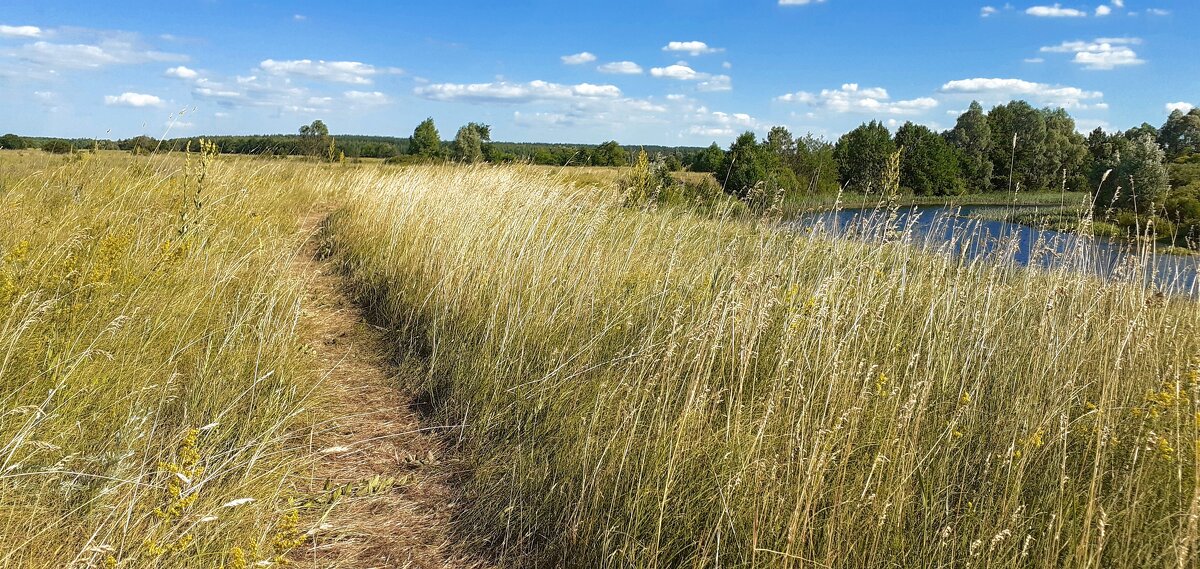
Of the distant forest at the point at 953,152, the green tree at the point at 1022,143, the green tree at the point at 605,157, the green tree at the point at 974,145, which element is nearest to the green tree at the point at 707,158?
the distant forest at the point at 953,152

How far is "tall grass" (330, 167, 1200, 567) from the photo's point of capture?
6.02 ft

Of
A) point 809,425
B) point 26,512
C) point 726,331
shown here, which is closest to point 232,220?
point 26,512

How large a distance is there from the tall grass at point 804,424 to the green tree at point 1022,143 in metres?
46.7

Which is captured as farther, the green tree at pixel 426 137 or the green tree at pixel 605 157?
the green tree at pixel 426 137

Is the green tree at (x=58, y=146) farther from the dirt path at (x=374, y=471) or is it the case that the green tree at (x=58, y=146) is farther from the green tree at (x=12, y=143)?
the dirt path at (x=374, y=471)

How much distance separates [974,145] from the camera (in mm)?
56062

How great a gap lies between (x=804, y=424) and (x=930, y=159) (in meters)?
53.8

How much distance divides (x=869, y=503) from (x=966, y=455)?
0.62 meters

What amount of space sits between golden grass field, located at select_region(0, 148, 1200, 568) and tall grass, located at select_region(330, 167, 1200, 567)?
2cm

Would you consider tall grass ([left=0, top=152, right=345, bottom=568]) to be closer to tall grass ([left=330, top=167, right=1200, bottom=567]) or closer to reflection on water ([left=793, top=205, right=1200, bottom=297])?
tall grass ([left=330, top=167, right=1200, bottom=567])

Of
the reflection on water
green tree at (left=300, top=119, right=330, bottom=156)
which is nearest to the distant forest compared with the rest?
green tree at (left=300, top=119, right=330, bottom=156)

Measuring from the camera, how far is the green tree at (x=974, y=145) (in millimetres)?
51656

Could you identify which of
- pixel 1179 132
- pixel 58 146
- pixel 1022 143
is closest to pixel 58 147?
pixel 58 146

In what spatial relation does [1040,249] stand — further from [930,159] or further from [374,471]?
[930,159]
